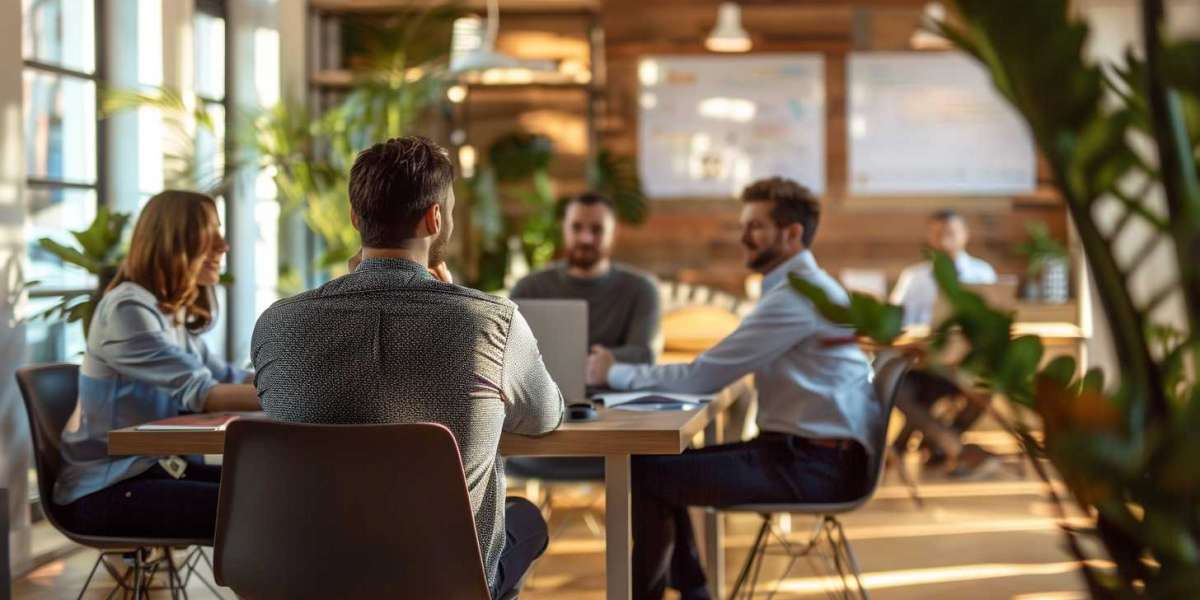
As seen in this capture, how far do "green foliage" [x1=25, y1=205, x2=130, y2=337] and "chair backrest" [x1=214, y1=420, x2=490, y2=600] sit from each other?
2.03 meters

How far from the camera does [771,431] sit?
3465 millimetres

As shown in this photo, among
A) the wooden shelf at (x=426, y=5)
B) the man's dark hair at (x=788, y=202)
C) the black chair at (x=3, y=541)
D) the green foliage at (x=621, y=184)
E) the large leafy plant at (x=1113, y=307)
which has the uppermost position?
the wooden shelf at (x=426, y=5)

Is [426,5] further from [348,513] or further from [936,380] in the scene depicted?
[348,513]

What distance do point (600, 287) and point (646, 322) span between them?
230 mm

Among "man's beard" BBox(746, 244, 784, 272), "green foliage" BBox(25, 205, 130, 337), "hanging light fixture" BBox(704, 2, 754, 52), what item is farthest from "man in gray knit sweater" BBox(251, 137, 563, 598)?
"hanging light fixture" BBox(704, 2, 754, 52)

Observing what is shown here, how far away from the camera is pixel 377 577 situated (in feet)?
6.94

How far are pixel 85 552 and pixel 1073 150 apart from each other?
4.36m

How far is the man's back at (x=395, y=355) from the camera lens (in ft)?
7.07

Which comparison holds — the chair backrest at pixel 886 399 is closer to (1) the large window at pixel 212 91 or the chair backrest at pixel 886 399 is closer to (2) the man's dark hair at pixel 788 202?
(2) the man's dark hair at pixel 788 202

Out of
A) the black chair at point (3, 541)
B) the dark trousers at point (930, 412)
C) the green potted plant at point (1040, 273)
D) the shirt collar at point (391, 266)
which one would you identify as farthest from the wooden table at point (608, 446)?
the green potted plant at point (1040, 273)

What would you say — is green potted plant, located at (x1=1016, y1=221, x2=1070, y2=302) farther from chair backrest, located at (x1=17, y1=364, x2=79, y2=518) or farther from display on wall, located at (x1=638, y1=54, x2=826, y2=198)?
chair backrest, located at (x1=17, y1=364, x2=79, y2=518)

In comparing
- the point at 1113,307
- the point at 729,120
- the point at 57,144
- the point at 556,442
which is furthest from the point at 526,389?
the point at 729,120

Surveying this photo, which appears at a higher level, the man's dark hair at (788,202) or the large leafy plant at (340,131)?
the large leafy plant at (340,131)

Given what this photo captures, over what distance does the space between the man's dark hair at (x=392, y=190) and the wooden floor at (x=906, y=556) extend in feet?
6.80
